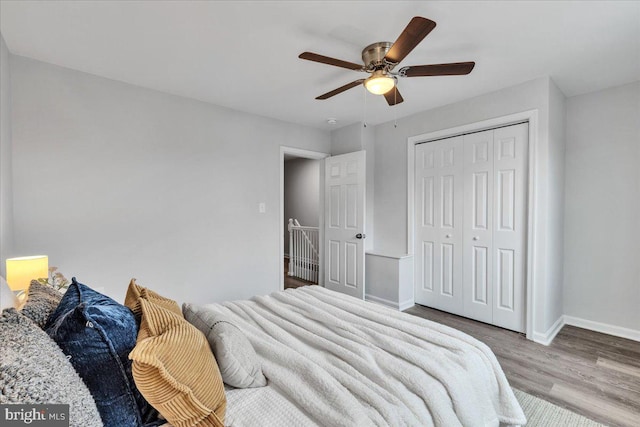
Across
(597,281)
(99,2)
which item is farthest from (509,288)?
(99,2)

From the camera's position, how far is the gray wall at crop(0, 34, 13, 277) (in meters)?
1.96

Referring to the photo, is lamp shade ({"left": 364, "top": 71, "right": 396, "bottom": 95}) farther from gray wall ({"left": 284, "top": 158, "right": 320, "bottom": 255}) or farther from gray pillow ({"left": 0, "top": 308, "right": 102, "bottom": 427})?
gray wall ({"left": 284, "top": 158, "right": 320, "bottom": 255})

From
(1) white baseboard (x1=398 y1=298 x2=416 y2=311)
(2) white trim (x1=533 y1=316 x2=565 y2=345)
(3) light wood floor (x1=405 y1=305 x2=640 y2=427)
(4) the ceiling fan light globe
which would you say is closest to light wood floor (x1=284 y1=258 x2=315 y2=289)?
(1) white baseboard (x1=398 y1=298 x2=416 y2=311)

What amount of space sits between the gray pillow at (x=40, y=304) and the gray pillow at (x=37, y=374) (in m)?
0.22

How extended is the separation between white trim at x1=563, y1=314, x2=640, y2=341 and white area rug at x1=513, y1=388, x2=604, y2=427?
5.73 ft

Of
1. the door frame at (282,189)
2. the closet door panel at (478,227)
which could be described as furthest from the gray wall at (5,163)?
the closet door panel at (478,227)

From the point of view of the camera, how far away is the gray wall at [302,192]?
263 inches

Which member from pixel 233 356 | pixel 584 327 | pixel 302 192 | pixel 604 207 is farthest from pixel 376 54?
pixel 302 192

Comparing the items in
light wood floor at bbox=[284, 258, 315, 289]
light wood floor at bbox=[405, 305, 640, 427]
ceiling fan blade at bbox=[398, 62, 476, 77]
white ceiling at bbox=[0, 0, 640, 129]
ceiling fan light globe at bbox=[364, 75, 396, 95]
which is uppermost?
white ceiling at bbox=[0, 0, 640, 129]

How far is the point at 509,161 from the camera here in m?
2.96

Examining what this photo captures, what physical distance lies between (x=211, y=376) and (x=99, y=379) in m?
0.31

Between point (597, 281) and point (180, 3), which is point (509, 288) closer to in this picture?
point (597, 281)

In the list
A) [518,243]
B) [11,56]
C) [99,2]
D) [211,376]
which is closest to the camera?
[211,376]

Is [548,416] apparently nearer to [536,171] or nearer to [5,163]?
[536,171]
